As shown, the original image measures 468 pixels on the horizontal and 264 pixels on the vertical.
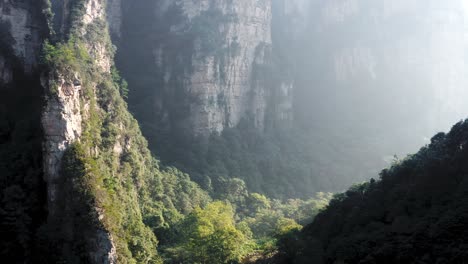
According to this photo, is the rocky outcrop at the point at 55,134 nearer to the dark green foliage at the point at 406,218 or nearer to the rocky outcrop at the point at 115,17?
the dark green foliage at the point at 406,218

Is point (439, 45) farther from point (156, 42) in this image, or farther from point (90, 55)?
point (90, 55)

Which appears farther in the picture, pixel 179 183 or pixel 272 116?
pixel 272 116

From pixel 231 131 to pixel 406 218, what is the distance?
47462 mm

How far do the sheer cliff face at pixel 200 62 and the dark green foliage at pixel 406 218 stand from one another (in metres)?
35.5

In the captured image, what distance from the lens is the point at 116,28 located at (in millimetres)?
71812

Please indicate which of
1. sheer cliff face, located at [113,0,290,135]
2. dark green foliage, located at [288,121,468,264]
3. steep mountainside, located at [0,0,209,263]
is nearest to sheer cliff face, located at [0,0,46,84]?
steep mountainside, located at [0,0,209,263]

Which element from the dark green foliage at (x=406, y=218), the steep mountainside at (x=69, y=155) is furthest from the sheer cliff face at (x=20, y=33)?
the dark green foliage at (x=406, y=218)

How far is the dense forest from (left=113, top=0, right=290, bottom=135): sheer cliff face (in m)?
0.27

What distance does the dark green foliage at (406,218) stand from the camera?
22.0 meters

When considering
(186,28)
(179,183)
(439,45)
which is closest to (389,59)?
(439,45)

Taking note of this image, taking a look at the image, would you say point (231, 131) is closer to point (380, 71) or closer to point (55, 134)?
point (55, 134)

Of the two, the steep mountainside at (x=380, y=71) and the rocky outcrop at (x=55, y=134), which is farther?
the steep mountainside at (x=380, y=71)

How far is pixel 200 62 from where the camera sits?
68.1 metres

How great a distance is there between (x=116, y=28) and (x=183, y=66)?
516 inches
